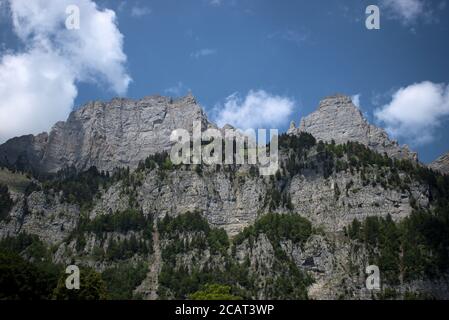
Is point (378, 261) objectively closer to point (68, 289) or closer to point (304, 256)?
point (304, 256)

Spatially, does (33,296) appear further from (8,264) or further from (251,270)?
→ (251,270)

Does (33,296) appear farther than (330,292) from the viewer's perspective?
→ No

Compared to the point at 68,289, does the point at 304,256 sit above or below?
above

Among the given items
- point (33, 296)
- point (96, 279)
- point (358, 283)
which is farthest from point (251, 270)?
point (33, 296)

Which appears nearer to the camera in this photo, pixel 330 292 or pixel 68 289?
pixel 68 289

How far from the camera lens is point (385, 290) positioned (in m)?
178
